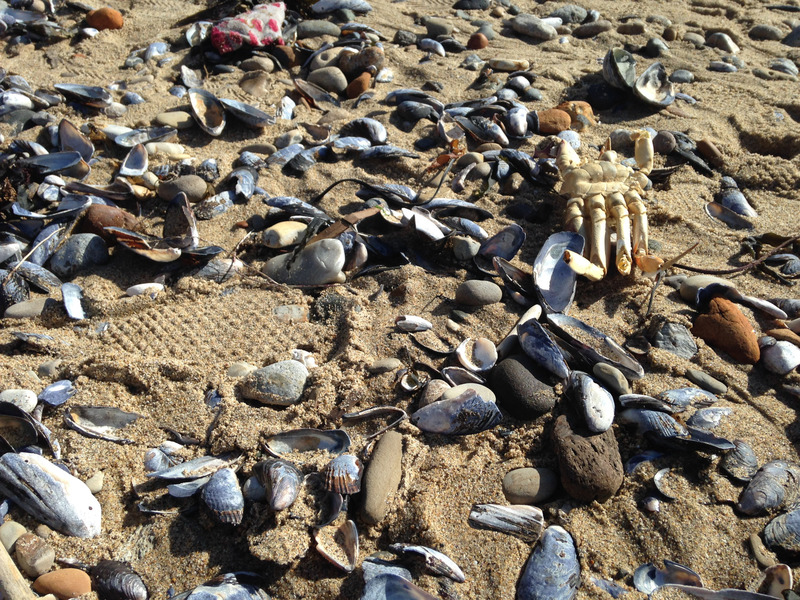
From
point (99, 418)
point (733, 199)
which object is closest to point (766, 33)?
point (733, 199)

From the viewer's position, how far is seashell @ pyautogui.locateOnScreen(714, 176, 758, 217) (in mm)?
3504

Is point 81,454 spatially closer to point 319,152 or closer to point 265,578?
point 265,578

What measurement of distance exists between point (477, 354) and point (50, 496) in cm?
178

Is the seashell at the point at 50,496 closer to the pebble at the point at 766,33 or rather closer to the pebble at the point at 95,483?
the pebble at the point at 95,483

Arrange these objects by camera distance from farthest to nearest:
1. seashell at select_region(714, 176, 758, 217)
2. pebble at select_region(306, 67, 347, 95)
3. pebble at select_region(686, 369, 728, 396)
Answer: pebble at select_region(306, 67, 347, 95) < seashell at select_region(714, 176, 758, 217) < pebble at select_region(686, 369, 728, 396)

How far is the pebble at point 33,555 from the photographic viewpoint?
1.86m

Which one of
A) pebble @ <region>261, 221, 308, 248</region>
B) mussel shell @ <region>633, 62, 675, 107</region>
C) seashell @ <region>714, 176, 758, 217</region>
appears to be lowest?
pebble @ <region>261, 221, 308, 248</region>

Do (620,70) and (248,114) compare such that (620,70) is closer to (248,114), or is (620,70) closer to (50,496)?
(248,114)

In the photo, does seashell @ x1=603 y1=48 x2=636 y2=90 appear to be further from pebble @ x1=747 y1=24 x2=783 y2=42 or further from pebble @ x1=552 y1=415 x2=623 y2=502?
pebble @ x1=552 y1=415 x2=623 y2=502

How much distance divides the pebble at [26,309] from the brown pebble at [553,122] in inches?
135

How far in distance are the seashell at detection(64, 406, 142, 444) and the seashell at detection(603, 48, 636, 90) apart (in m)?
4.19

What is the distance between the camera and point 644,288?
288 cm

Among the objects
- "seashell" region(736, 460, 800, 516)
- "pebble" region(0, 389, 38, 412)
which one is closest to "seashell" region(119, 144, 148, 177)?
"pebble" region(0, 389, 38, 412)

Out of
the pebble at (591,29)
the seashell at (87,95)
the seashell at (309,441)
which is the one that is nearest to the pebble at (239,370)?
the seashell at (309,441)
